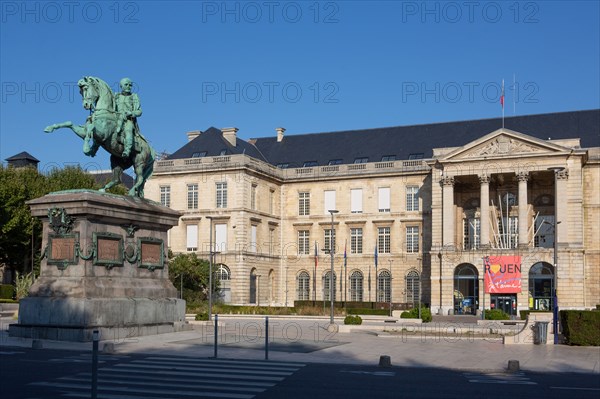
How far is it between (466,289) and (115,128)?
49.4 metres

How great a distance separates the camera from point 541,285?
221 feet

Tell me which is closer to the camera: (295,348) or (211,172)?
(295,348)

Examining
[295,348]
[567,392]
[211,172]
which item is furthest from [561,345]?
[211,172]

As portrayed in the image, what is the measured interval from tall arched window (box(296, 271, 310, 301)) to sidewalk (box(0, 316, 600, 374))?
165 ft

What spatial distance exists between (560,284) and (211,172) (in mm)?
32851

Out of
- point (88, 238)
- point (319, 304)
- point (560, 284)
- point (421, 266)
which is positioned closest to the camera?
point (88, 238)

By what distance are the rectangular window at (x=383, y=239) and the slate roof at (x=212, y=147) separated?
1539 centimetres

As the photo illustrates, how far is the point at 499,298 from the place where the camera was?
6856 cm

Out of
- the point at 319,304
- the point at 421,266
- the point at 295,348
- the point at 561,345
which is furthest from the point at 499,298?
the point at 295,348

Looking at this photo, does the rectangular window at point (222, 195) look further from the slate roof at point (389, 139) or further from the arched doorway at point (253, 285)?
the arched doorway at point (253, 285)

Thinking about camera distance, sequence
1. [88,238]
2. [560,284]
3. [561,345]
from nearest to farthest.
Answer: [88,238] → [561,345] → [560,284]

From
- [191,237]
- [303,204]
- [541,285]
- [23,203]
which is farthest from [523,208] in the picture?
[23,203]

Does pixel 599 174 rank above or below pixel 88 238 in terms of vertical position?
above

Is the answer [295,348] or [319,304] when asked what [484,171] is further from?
[295,348]
